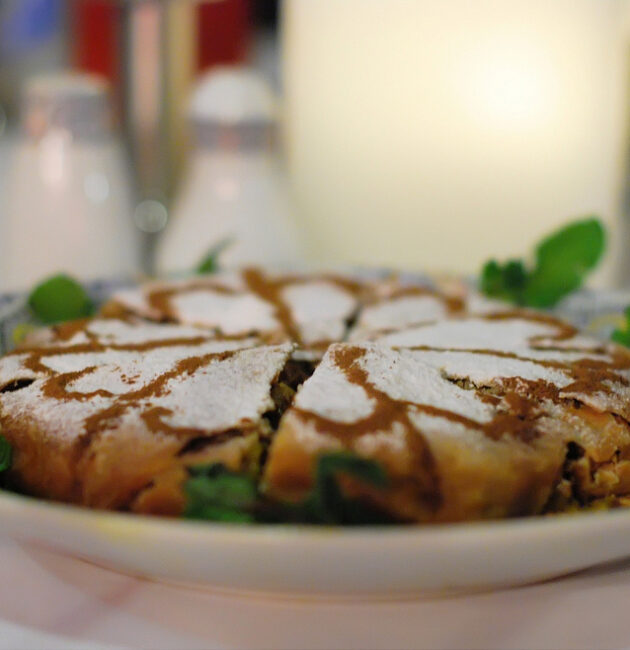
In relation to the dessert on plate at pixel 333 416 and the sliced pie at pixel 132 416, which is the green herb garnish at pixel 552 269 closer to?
the dessert on plate at pixel 333 416

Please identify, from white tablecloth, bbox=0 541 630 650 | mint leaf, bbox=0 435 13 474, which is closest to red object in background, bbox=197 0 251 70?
mint leaf, bbox=0 435 13 474

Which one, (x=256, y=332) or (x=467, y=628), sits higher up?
(x=256, y=332)

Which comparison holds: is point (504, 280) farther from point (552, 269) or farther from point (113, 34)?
point (113, 34)

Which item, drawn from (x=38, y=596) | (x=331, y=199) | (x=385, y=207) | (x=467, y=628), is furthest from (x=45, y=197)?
(x=467, y=628)

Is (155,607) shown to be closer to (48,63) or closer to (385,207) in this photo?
(385,207)

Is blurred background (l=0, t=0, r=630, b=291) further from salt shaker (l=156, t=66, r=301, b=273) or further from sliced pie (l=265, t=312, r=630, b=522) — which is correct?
sliced pie (l=265, t=312, r=630, b=522)

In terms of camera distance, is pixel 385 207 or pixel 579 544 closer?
pixel 579 544

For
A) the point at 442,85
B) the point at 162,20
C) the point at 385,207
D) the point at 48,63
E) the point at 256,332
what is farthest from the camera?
the point at 48,63
